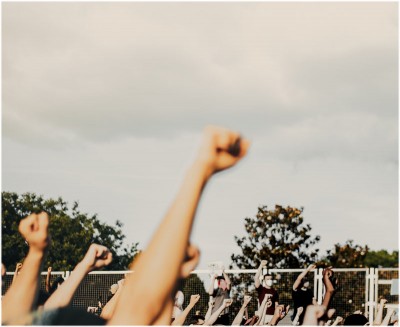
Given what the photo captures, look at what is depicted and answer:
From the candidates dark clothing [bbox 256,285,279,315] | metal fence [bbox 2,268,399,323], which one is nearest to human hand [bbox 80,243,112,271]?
dark clothing [bbox 256,285,279,315]

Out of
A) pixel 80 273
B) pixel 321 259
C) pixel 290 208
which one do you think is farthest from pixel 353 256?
pixel 80 273

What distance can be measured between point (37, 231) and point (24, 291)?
122 mm

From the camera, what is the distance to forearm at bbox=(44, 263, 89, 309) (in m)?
1.41

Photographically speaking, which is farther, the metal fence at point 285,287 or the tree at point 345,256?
the tree at point 345,256

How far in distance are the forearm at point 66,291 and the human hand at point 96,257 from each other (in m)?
0.02

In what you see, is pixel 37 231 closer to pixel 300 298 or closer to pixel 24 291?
pixel 24 291

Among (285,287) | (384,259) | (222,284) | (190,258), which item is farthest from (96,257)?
(384,259)

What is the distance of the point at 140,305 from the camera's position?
38.3 inches

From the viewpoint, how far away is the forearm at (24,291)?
1.28 metres

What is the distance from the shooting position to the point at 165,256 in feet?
3.19

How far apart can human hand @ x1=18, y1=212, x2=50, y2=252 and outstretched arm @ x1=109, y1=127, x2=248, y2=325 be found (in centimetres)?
31

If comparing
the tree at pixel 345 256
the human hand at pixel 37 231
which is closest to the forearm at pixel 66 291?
the human hand at pixel 37 231

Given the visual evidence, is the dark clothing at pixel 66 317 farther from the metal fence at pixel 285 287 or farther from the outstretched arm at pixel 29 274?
the metal fence at pixel 285 287

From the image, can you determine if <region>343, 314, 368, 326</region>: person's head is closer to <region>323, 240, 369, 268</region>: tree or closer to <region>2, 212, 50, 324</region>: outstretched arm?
<region>2, 212, 50, 324</region>: outstretched arm
